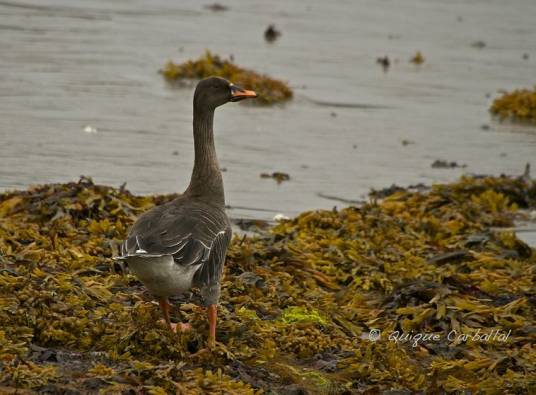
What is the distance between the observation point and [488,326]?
817 centimetres

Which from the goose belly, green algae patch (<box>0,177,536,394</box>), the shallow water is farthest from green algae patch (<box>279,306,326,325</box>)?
the shallow water

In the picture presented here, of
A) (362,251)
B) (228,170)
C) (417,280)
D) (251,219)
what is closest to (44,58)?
(228,170)

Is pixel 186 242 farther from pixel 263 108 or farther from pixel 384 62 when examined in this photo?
pixel 384 62

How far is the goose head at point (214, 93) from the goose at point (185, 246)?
54 cm

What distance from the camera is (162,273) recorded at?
21.3ft

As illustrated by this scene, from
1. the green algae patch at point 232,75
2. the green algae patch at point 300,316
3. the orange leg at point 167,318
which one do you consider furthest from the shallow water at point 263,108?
the orange leg at point 167,318

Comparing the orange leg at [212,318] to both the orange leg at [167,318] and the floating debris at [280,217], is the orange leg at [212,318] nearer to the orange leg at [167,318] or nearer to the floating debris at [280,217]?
the orange leg at [167,318]

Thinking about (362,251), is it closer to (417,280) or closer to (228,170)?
(417,280)

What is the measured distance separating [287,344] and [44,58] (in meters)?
13.2

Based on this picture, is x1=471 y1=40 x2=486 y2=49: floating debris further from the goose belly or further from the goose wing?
the goose belly

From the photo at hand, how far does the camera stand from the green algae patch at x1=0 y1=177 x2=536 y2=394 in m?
6.40

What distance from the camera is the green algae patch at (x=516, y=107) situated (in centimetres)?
1919

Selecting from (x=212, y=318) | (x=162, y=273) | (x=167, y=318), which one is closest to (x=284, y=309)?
(x=212, y=318)

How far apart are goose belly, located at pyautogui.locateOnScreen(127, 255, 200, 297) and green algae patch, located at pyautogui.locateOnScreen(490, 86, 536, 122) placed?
13.5 metres
